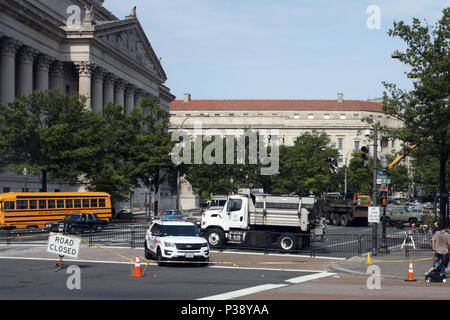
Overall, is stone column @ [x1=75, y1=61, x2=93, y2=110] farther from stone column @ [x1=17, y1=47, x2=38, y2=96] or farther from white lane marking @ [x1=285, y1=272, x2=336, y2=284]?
white lane marking @ [x1=285, y1=272, x2=336, y2=284]

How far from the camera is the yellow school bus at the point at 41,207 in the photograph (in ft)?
140

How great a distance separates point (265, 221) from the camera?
30.8 meters

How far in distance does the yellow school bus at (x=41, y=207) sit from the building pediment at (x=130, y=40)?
86.5 ft

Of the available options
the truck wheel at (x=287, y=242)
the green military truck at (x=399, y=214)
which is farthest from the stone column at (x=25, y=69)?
the truck wheel at (x=287, y=242)

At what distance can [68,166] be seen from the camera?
52.9 metres

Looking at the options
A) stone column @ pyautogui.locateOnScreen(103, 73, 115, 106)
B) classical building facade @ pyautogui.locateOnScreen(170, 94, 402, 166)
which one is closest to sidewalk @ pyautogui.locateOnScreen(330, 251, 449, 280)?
stone column @ pyautogui.locateOnScreen(103, 73, 115, 106)

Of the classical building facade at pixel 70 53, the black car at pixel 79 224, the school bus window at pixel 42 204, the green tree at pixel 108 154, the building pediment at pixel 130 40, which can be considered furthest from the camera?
the building pediment at pixel 130 40

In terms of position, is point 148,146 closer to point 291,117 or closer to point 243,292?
point 243,292

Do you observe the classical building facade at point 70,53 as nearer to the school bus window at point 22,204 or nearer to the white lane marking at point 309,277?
the school bus window at point 22,204

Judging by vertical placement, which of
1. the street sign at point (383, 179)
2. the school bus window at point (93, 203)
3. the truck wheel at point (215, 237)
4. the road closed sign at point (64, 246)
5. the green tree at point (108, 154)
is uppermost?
the green tree at point (108, 154)

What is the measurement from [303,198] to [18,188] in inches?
1452

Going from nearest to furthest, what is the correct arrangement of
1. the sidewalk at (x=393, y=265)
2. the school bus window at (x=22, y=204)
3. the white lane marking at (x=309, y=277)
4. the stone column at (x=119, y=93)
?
the white lane marking at (x=309, y=277), the sidewalk at (x=393, y=265), the school bus window at (x=22, y=204), the stone column at (x=119, y=93)

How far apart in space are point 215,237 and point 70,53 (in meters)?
45.2

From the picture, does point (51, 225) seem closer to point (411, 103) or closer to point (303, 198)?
point (303, 198)
